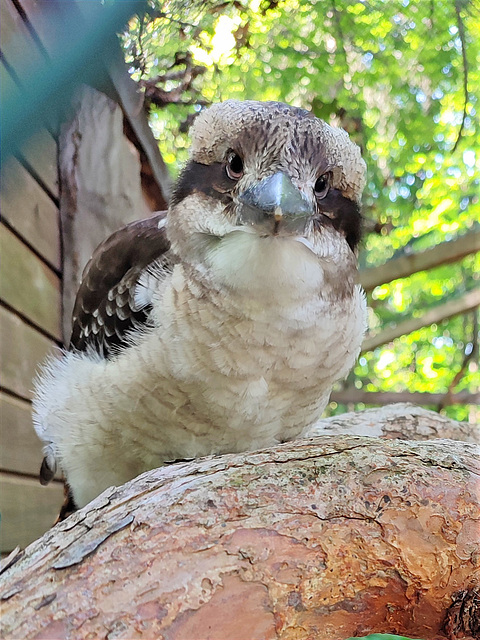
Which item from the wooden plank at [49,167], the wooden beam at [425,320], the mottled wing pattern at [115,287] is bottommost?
the wooden beam at [425,320]

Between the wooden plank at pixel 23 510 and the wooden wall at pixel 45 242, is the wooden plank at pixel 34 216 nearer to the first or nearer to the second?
the wooden wall at pixel 45 242

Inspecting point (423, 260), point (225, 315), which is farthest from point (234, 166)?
point (423, 260)

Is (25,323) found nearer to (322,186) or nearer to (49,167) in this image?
(49,167)

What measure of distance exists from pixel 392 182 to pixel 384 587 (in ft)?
3.14

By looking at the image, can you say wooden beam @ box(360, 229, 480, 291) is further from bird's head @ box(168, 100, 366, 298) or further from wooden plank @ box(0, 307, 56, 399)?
wooden plank @ box(0, 307, 56, 399)

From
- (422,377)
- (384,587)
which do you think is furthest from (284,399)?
(422,377)

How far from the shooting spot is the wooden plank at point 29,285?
1.01 m

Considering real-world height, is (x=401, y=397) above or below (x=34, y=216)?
below

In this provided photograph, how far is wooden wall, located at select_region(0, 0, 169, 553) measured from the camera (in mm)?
973

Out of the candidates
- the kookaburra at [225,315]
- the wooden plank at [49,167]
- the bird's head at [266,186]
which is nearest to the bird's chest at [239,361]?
the kookaburra at [225,315]

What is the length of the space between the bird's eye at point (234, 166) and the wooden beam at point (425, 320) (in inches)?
54.7

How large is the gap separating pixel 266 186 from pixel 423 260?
1.34 metres

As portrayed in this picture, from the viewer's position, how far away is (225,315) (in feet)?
3.22

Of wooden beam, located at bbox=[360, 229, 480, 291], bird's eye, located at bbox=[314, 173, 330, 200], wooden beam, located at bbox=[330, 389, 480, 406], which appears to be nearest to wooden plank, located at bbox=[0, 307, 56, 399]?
bird's eye, located at bbox=[314, 173, 330, 200]
